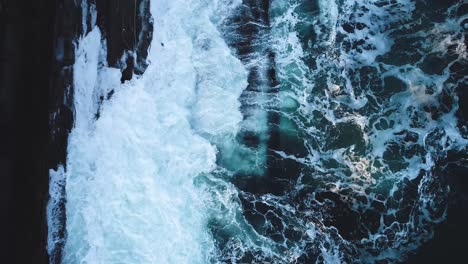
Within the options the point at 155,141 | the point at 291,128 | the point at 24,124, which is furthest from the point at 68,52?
the point at 291,128

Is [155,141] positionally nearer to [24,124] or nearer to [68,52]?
[68,52]

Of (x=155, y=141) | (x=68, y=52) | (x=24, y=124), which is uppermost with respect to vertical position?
(x=68, y=52)

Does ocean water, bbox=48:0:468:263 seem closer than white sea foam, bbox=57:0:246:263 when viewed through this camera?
No

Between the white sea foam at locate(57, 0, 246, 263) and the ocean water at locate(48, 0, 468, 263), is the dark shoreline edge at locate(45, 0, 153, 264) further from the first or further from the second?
the ocean water at locate(48, 0, 468, 263)

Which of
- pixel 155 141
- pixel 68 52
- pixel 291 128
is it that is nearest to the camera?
pixel 68 52

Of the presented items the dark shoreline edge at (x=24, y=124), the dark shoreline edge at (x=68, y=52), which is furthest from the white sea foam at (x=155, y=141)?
the dark shoreline edge at (x=24, y=124)

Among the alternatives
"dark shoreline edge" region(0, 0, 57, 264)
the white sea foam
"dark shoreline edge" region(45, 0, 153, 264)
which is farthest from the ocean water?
"dark shoreline edge" region(0, 0, 57, 264)

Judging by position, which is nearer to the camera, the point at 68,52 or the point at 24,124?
the point at 24,124

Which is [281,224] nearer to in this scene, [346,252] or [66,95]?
[346,252]

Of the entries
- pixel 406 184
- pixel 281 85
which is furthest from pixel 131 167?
pixel 406 184
